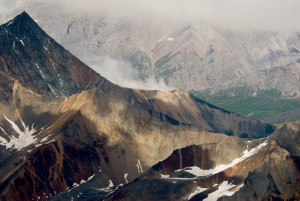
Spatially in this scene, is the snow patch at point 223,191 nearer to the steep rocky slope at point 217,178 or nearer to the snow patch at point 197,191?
the steep rocky slope at point 217,178

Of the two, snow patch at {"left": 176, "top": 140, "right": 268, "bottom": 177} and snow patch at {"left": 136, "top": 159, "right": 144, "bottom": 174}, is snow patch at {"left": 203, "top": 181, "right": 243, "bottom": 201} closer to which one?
snow patch at {"left": 176, "top": 140, "right": 268, "bottom": 177}

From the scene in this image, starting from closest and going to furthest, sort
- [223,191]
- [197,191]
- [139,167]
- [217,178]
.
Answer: [223,191], [197,191], [217,178], [139,167]

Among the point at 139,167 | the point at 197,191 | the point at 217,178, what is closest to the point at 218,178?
the point at 217,178

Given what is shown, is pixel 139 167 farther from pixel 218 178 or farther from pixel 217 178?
pixel 218 178

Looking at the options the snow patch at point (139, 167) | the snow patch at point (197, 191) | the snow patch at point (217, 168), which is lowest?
the snow patch at point (217, 168)

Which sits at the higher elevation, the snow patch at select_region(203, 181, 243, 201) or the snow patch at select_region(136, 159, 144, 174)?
the snow patch at select_region(136, 159, 144, 174)

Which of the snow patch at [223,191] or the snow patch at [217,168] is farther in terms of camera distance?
the snow patch at [217,168]

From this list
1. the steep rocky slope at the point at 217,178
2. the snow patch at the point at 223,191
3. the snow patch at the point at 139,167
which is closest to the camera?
the steep rocky slope at the point at 217,178

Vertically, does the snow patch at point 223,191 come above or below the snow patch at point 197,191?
below

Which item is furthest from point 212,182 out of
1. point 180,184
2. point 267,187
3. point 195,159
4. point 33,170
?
Result: point 33,170

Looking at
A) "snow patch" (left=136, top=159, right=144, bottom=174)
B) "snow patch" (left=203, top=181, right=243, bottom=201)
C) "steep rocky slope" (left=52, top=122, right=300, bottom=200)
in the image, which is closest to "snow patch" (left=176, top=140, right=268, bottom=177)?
"steep rocky slope" (left=52, top=122, right=300, bottom=200)

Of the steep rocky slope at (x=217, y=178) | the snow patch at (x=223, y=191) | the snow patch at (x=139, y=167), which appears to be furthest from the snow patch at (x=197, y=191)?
the snow patch at (x=139, y=167)

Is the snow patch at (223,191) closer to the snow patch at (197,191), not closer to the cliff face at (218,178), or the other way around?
the cliff face at (218,178)

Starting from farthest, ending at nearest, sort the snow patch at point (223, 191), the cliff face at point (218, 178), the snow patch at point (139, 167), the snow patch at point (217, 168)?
1. the snow patch at point (139, 167)
2. the snow patch at point (217, 168)
3. the snow patch at point (223, 191)
4. the cliff face at point (218, 178)
